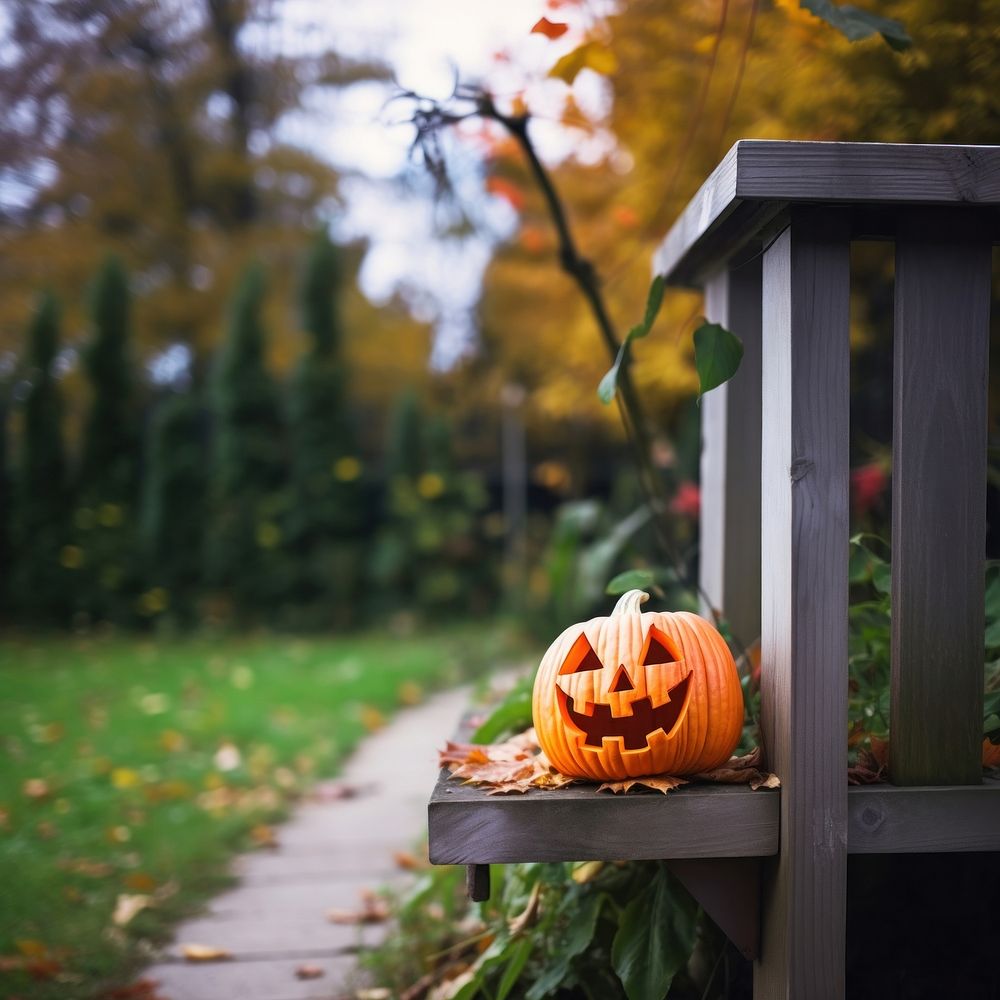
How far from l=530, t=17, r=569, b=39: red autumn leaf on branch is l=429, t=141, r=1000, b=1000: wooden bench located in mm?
909

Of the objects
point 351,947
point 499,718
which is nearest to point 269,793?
point 351,947

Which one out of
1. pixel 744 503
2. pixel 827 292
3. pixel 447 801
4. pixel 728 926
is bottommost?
pixel 728 926

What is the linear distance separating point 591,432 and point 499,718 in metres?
9.44

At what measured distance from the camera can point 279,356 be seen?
463 inches

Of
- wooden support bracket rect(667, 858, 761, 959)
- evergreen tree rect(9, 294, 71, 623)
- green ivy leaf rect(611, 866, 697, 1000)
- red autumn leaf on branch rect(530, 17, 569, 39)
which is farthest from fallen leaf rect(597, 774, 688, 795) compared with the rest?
evergreen tree rect(9, 294, 71, 623)

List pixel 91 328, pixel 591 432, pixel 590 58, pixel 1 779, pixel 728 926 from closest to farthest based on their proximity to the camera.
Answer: pixel 728 926 < pixel 590 58 < pixel 1 779 < pixel 91 328 < pixel 591 432

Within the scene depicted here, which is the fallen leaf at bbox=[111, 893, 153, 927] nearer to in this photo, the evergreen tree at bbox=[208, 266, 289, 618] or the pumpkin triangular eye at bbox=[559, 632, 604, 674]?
the pumpkin triangular eye at bbox=[559, 632, 604, 674]

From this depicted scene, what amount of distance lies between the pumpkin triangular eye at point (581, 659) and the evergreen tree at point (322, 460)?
7.02 m

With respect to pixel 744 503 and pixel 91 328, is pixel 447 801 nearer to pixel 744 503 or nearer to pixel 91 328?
pixel 744 503

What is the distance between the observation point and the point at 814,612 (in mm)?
1331

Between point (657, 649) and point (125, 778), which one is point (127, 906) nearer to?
point (125, 778)

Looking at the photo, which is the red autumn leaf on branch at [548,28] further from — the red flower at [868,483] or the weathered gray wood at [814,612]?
the red flower at [868,483]

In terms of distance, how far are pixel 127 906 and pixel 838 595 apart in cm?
215

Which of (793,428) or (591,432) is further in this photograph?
(591,432)
